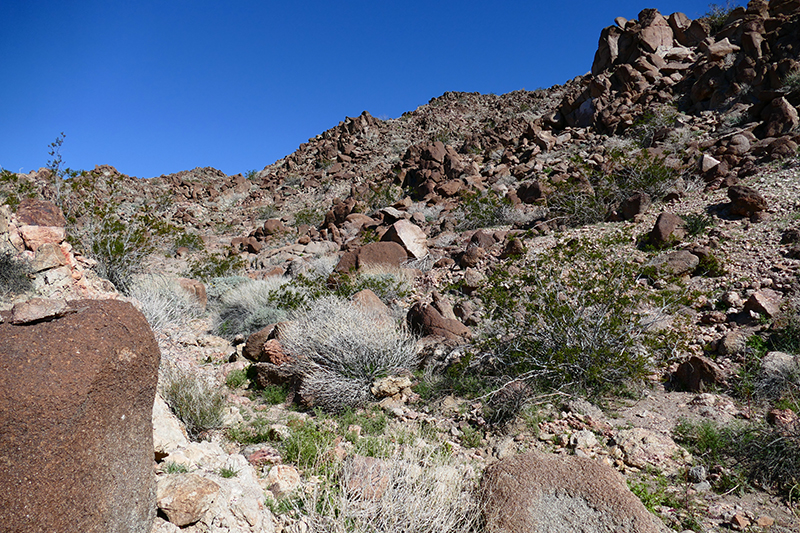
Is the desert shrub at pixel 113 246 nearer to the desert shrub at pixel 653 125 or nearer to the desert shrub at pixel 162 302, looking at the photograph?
the desert shrub at pixel 162 302

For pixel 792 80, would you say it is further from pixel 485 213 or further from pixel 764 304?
pixel 764 304

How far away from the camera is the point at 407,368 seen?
5.48 metres

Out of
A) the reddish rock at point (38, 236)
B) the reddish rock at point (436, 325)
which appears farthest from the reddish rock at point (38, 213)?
the reddish rock at point (436, 325)

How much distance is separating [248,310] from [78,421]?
6806mm

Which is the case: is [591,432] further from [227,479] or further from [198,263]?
[198,263]

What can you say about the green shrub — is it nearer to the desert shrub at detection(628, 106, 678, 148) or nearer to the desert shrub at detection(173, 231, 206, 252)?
the desert shrub at detection(173, 231, 206, 252)

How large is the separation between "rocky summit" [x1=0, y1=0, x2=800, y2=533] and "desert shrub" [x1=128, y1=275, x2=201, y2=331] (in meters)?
0.06

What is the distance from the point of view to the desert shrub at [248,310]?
7.76 meters

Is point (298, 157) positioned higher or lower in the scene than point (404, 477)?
higher

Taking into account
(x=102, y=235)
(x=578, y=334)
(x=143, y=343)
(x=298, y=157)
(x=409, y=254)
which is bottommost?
(x=578, y=334)

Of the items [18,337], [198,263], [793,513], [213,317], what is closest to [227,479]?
[18,337]

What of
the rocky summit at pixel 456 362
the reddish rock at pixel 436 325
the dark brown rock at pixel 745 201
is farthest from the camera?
the dark brown rock at pixel 745 201

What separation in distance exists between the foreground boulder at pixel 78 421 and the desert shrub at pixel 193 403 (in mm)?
2063

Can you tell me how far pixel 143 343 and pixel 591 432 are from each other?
3.54 m
